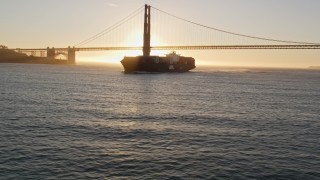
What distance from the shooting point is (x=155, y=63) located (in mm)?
158750

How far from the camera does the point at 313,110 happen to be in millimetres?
48938

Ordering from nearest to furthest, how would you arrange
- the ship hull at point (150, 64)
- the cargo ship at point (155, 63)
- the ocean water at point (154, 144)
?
1. the ocean water at point (154, 144)
2. the ship hull at point (150, 64)
3. the cargo ship at point (155, 63)

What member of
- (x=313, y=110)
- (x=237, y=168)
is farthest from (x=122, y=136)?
(x=313, y=110)

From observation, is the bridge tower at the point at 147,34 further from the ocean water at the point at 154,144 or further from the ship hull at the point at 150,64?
the ocean water at the point at 154,144

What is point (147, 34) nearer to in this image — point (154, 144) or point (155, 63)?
point (155, 63)

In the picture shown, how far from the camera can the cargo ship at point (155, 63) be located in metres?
154

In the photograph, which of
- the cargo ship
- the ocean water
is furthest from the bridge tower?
the ocean water

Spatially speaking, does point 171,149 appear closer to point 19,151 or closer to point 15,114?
point 19,151

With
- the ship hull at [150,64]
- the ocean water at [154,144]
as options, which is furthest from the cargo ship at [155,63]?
the ocean water at [154,144]

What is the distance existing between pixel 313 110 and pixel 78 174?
124 ft

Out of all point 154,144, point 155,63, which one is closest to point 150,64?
point 155,63

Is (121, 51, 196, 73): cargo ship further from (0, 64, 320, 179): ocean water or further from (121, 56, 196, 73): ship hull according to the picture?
(0, 64, 320, 179): ocean water

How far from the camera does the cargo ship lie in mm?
154000

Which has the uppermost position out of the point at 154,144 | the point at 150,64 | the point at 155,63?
the point at 155,63
